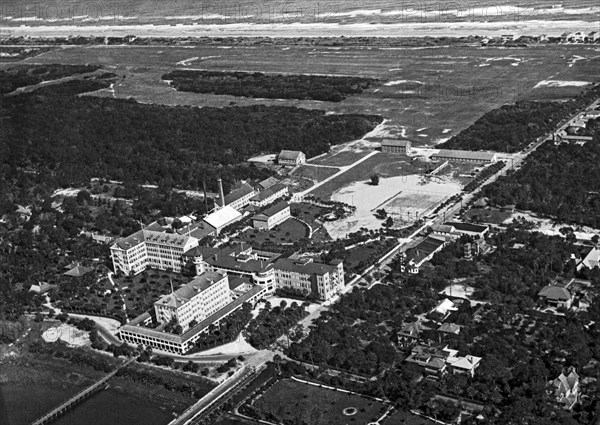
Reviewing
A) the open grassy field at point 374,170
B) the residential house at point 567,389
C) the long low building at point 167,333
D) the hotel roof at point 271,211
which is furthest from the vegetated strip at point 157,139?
the residential house at point 567,389

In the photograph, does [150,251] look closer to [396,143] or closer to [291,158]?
[291,158]

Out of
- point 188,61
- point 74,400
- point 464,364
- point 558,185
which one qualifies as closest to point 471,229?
point 558,185

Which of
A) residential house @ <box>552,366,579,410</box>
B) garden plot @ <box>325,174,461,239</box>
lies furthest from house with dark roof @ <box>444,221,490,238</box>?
residential house @ <box>552,366,579,410</box>

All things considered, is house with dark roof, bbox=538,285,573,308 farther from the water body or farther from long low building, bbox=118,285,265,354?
the water body

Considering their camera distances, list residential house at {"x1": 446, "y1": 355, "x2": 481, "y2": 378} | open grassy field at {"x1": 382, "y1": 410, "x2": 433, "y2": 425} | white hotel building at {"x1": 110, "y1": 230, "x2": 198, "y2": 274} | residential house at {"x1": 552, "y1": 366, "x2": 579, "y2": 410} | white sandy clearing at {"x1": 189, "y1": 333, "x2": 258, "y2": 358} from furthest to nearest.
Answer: white hotel building at {"x1": 110, "y1": 230, "x2": 198, "y2": 274} < white sandy clearing at {"x1": 189, "y1": 333, "x2": 258, "y2": 358} < residential house at {"x1": 446, "y1": 355, "x2": 481, "y2": 378} < residential house at {"x1": 552, "y1": 366, "x2": 579, "y2": 410} < open grassy field at {"x1": 382, "y1": 410, "x2": 433, "y2": 425}

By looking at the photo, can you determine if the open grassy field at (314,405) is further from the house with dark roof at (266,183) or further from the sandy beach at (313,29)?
the sandy beach at (313,29)

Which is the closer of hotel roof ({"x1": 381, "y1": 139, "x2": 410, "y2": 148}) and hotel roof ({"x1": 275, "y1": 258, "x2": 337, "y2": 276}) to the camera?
hotel roof ({"x1": 275, "y1": 258, "x2": 337, "y2": 276})

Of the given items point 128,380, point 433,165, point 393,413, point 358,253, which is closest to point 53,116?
point 433,165

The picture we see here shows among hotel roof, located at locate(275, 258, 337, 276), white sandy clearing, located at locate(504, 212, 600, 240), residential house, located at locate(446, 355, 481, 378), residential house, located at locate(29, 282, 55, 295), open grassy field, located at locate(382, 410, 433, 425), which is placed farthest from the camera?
white sandy clearing, located at locate(504, 212, 600, 240)
